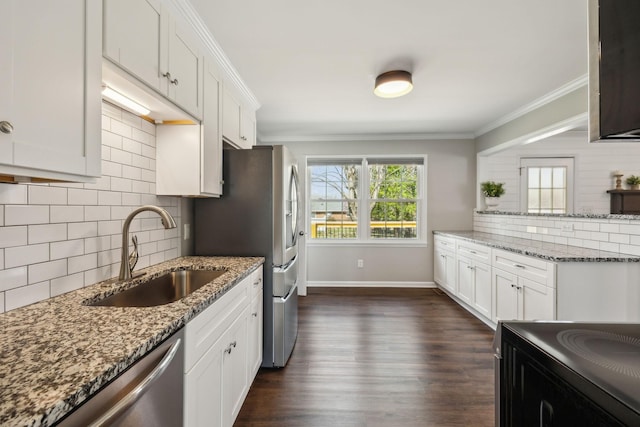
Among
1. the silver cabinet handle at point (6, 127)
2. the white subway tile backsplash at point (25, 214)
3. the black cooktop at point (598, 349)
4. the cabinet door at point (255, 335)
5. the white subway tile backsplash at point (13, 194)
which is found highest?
the silver cabinet handle at point (6, 127)

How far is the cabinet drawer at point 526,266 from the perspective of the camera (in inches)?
88.4

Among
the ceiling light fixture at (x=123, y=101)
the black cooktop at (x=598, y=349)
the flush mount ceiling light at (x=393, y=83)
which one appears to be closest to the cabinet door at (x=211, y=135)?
the ceiling light fixture at (x=123, y=101)

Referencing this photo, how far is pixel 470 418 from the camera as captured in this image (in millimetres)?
1798

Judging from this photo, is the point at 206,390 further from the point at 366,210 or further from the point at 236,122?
the point at 366,210

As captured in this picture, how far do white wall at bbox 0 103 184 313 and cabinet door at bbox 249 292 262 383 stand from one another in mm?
722

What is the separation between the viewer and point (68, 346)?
81cm

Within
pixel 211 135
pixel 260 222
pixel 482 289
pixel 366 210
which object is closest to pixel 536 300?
pixel 482 289

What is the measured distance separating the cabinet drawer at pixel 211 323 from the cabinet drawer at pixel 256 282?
0.20 m

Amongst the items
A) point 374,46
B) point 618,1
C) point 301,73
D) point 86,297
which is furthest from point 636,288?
point 86,297

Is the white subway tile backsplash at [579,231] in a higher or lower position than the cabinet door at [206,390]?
higher

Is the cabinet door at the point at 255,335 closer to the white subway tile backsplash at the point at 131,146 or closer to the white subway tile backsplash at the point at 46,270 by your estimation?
the white subway tile backsplash at the point at 46,270

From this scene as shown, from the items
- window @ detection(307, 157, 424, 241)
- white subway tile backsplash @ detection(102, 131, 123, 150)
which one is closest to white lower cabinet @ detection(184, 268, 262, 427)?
white subway tile backsplash @ detection(102, 131, 123, 150)

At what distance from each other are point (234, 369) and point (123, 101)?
1495 mm

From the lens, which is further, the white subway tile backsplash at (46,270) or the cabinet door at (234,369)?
the cabinet door at (234,369)
